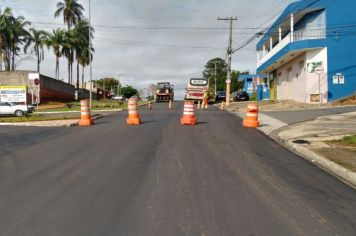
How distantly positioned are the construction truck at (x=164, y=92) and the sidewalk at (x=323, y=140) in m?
37.3

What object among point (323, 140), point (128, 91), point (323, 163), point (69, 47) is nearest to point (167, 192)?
point (323, 163)

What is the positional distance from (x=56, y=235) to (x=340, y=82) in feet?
105

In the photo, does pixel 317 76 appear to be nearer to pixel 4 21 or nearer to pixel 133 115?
pixel 133 115

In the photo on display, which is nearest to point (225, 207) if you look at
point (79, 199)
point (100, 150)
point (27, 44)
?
point (79, 199)

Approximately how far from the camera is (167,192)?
7.37m

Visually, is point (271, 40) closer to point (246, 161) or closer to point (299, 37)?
point (299, 37)

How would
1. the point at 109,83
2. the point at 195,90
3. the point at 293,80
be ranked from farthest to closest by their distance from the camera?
the point at 109,83 → the point at 195,90 → the point at 293,80

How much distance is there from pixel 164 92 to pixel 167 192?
51.9m

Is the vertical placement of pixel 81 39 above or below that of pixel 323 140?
above

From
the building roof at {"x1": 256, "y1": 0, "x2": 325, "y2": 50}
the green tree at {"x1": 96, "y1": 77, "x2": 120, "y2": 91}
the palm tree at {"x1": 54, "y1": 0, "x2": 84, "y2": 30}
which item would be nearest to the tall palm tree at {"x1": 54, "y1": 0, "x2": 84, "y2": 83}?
the palm tree at {"x1": 54, "y1": 0, "x2": 84, "y2": 30}

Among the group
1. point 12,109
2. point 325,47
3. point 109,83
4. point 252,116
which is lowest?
point 252,116

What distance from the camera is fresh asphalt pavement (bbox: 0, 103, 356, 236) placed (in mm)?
5707

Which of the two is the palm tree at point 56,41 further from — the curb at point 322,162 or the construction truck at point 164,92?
the curb at point 322,162

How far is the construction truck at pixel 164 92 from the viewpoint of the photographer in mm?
59094
